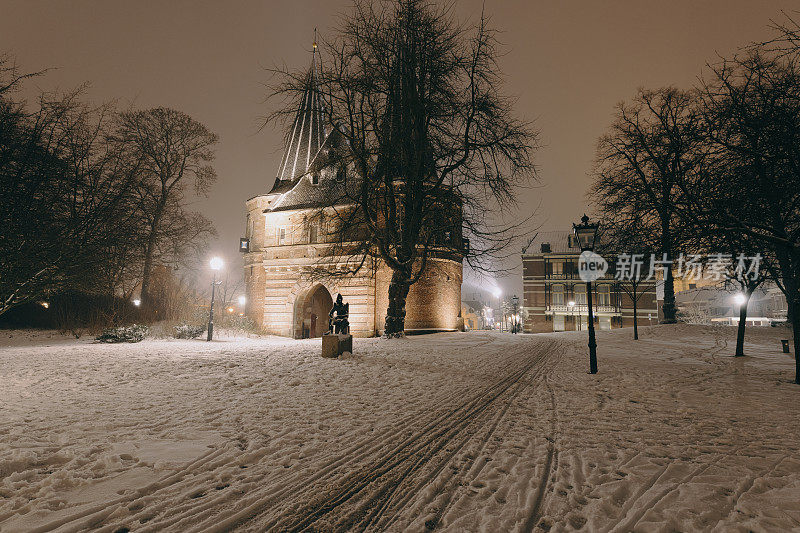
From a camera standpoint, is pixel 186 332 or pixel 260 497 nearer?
pixel 260 497

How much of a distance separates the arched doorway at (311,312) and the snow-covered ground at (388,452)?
52.4ft

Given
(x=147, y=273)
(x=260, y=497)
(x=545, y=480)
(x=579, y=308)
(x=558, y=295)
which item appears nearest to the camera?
(x=260, y=497)

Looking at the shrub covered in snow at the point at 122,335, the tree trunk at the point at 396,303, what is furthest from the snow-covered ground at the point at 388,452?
the tree trunk at the point at 396,303

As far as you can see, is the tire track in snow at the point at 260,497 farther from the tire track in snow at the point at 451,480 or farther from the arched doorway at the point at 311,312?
the arched doorway at the point at 311,312

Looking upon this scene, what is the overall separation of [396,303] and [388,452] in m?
13.3

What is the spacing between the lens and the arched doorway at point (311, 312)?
2466 centimetres

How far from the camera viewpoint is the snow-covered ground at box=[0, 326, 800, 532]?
2918mm

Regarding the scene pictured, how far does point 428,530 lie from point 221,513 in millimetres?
1680

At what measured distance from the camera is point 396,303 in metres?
17.5

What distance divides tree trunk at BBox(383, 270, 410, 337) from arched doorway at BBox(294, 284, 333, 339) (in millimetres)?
6909

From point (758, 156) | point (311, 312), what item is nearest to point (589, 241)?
point (758, 156)

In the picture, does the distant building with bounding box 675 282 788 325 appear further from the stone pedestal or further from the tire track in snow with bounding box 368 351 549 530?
the tire track in snow with bounding box 368 351 549 530

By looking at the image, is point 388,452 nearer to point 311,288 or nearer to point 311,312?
point 311,288

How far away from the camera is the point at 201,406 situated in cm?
588
